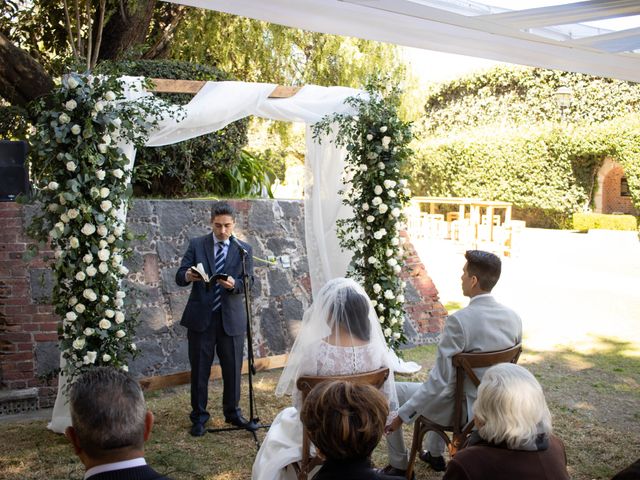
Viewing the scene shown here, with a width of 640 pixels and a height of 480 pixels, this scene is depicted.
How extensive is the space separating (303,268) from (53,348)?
2.98 metres

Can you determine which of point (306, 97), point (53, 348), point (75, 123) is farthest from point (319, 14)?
point (53, 348)

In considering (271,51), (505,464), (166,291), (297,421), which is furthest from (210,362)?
(271,51)

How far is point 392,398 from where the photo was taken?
410 centimetres

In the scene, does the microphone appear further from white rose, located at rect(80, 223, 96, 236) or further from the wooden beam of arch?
the wooden beam of arch

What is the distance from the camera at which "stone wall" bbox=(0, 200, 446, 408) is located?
20.8 feet

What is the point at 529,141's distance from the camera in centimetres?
2166

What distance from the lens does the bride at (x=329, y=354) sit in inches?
142

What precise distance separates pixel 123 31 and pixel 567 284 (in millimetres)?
8756

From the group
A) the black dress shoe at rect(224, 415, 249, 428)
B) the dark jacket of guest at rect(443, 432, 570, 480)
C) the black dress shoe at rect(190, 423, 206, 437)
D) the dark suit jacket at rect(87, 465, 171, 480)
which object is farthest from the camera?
the black dress shoe at rect(224, 415, 249, 428)

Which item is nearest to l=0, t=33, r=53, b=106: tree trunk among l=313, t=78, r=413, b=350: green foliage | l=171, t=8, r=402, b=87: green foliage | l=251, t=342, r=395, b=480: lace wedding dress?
l=313, t=78, r=413, b=350: green foliage

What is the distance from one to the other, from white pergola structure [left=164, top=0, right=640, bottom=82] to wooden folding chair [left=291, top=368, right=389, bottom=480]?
1.99 meters

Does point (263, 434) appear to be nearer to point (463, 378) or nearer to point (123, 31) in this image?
point (463, 378)

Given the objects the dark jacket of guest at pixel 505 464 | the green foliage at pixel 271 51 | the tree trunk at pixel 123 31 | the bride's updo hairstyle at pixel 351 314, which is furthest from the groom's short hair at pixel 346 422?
the green foliage at pixel 271 51

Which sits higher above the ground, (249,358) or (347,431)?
(347,431)
